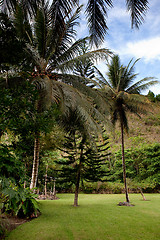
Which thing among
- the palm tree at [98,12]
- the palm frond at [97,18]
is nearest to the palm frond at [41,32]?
the palm tree at [98,12]

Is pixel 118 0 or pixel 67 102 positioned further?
pixel 67 102

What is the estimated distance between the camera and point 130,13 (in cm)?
228

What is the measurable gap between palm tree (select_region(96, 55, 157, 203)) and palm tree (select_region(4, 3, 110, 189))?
2210 millimetres

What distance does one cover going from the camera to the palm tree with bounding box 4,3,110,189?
5.59m

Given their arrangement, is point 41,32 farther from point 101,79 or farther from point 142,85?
point 142,85

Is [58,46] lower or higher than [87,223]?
higher

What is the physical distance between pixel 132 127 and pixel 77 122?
67.4 feet

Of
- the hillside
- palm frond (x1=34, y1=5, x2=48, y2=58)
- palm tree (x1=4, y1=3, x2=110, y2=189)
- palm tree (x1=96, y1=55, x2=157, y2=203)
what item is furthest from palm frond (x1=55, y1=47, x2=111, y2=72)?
the hillside

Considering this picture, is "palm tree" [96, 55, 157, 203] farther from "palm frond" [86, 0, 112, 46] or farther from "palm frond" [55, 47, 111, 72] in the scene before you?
"palm frond" [86, 0, 112, 46]

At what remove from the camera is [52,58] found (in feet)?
23.4

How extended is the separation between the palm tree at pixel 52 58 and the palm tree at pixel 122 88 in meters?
2.21

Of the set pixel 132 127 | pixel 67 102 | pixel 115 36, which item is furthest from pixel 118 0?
pixel 132 127

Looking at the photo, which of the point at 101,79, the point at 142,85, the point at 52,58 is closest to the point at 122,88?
the point at 142,85

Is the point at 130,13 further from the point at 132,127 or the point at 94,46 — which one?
the point at 132,127
